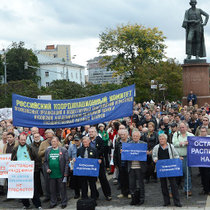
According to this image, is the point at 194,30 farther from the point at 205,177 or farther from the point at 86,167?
the point at 86,167

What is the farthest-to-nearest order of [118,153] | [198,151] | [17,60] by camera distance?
[17,60] < [118,153] < [198,151]

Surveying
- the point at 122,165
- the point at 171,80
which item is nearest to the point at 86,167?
the point at 122,165

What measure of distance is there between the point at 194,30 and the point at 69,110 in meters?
13.0

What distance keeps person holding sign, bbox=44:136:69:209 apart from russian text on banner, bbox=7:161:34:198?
0.45 m

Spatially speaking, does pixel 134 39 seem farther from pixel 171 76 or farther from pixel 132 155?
pixel 132 155

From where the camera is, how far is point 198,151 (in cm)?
1001

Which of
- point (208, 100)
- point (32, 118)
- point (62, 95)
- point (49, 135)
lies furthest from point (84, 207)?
point (62, 95)

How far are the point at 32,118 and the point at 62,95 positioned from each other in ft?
116

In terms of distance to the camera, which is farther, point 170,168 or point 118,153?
point 118,153

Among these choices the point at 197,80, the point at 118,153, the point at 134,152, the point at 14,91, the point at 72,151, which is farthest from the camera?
the point at 14,91

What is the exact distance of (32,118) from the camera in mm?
11812

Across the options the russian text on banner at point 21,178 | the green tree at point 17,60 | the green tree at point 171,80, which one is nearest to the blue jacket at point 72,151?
the russian text on banner at point 21,178

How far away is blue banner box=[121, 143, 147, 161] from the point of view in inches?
388

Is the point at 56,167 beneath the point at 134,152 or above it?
beneath
